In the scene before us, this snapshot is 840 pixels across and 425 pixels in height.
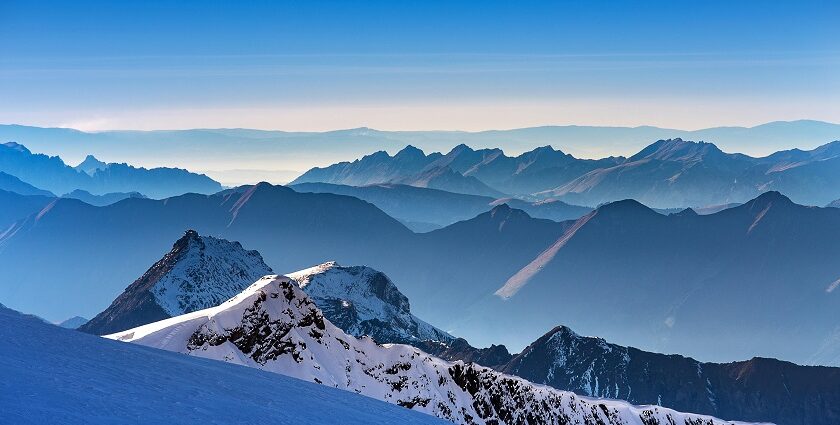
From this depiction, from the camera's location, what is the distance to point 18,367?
57.9 meters

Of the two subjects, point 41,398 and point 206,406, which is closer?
point 41,398

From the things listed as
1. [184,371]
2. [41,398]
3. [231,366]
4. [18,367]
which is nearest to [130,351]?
[184,371]

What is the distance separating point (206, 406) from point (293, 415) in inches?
265

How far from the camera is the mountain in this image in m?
51.9

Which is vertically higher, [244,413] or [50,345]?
[50,345]

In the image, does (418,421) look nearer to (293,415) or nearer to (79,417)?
(293,415)

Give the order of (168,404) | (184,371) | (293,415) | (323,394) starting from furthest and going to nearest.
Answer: (323,394), (184,371), (293,415), (168,404)

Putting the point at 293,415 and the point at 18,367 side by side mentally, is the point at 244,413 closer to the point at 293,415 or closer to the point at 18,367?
the point at 293,415

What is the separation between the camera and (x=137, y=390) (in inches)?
2344

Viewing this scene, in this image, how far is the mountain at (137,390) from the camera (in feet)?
170

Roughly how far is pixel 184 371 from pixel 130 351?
5988mm

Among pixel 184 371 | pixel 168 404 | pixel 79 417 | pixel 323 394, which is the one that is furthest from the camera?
pixel 323 394

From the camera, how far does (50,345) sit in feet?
222

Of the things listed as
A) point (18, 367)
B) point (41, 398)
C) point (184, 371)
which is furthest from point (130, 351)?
point (41, 398)
